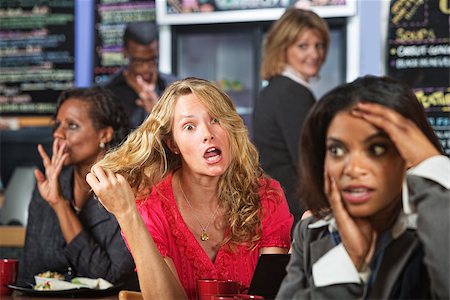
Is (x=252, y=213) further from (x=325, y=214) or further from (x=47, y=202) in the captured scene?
(x=47, y=202)

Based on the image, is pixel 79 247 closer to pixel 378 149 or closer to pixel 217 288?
pixel 217 288

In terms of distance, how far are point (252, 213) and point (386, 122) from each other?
3.40 ft

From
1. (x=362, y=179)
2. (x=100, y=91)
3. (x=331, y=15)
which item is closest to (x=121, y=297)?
(x=362, y=179)

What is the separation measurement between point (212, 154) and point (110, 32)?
152 inches

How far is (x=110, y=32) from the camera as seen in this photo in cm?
600

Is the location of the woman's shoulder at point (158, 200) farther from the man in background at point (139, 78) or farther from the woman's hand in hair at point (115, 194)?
the man in background at point (139, 78)

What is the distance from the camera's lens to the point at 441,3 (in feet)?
16.8

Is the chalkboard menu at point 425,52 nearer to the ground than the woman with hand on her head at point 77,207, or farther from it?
farther from it

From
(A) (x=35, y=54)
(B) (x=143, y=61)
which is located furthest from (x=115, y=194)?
(A) (x=35, y=54)

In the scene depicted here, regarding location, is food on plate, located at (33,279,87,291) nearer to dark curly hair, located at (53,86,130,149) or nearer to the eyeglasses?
dark curly hair, located at (53,86,130,149)

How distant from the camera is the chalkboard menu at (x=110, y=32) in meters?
5.97

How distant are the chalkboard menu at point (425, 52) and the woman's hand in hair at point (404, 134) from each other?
370 cm

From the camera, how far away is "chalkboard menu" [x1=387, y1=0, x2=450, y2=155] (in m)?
5.07

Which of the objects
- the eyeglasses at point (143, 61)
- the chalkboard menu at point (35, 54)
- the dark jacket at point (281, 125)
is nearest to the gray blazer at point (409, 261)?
the dark jacket at point (281, 125)
